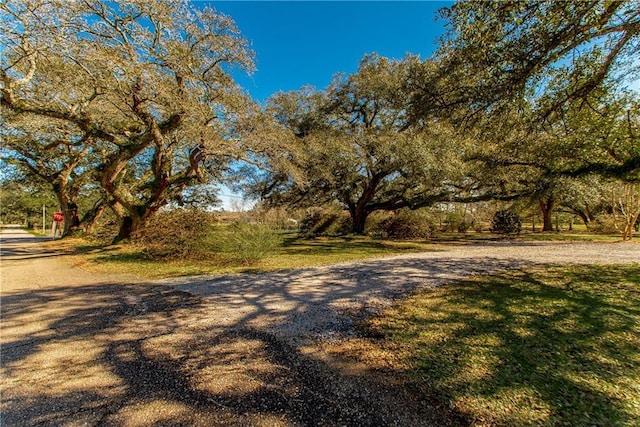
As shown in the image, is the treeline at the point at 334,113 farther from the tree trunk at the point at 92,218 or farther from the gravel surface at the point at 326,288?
the gravel surface at the point at 326,288

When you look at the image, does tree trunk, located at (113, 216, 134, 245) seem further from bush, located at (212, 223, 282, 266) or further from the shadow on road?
the shadow on road

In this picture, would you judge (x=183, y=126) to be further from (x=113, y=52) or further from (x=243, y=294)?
(x=243, y=294)

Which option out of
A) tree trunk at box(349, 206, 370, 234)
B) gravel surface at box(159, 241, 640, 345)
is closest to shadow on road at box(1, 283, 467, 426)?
gravel surface at box(159, 241, 640, 345)

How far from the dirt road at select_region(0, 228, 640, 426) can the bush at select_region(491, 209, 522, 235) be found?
17.0 meters

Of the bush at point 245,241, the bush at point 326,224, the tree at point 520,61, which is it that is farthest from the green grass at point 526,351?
the bush at point 326,224

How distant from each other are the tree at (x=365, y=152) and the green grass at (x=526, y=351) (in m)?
8.04

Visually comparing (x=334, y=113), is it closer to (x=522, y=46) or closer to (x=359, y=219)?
(x=359, y=219)

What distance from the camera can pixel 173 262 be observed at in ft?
27.7

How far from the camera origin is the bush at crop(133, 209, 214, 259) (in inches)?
344

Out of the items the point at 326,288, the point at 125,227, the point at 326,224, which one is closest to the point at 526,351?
the point at 326,288

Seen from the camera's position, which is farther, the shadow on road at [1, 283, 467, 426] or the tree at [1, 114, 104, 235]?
the tree at [1, 114, 104, 235]

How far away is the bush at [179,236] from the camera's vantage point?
344 inches

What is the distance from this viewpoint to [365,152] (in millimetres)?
13227

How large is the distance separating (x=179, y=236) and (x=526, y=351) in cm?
910
